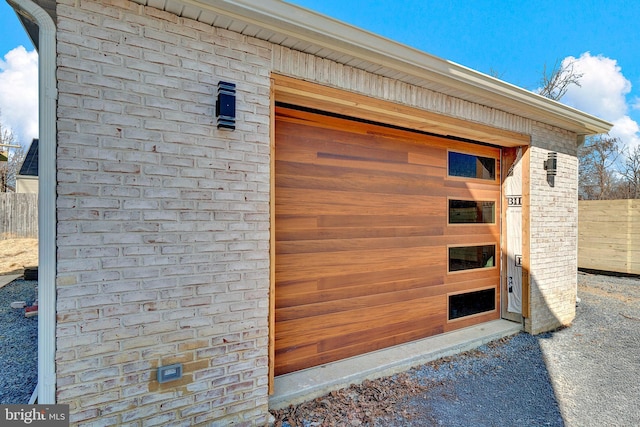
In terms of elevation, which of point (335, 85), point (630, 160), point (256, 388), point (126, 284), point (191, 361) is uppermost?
point (630, 160)

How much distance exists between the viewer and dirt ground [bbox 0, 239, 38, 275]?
763cm

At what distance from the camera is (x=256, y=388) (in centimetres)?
224

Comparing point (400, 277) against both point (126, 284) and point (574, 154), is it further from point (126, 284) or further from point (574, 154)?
point (574, 154)

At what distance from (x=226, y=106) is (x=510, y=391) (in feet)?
11.2

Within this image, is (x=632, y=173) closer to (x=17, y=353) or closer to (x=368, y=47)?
(x=368, y=47)

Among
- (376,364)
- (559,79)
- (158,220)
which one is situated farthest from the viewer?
(559,79)

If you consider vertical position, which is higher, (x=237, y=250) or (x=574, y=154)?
(x=574, y=154)

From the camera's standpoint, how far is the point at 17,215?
424 inches

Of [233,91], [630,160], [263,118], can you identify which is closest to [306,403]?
[263,118]

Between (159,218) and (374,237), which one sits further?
(374,237)

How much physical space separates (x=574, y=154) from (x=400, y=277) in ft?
Answer: 11.3

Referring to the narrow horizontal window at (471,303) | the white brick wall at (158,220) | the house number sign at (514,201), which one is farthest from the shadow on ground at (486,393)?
the house number sign at (514,201)

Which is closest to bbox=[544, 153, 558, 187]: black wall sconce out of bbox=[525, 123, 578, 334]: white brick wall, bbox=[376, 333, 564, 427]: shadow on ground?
bbox=[525, 123, 578, 334]: white brick wall

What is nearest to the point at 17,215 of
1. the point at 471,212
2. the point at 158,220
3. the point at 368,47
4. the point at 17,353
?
the point at 17,353
